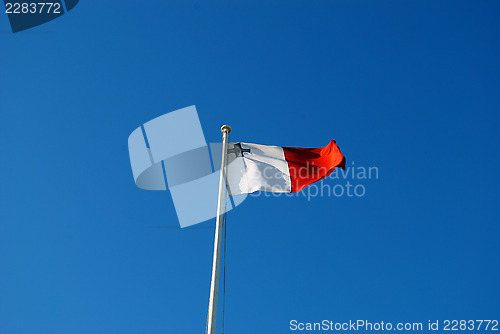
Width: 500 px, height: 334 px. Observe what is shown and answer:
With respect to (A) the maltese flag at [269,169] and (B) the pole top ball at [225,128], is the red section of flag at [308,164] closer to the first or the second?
(A) the maltese flag at [269,169]

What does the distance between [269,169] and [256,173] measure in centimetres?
43

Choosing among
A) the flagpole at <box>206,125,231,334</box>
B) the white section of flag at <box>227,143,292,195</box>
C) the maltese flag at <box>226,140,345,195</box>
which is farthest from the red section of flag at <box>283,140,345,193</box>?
the flagpole at <box>206,125,231,334</box>

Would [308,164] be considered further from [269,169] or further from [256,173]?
[256,173]

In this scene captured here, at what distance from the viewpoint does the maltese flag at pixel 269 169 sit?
50.3 feet

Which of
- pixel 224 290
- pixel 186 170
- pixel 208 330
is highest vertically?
pixel 186 170

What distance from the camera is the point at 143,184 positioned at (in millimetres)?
16547

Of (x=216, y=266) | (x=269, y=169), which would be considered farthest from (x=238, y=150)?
(x=216, y=266)

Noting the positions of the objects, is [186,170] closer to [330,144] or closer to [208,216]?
[208,216]

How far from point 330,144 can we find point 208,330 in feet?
24.1


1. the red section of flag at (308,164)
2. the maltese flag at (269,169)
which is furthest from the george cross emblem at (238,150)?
the red section of flag at (308,164)

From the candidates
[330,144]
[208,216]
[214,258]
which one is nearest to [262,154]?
[330,144]

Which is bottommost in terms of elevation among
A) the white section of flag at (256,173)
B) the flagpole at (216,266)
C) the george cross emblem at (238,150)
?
the flagpole at (216,266)

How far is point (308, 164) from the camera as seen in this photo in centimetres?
1570

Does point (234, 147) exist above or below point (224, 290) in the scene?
above
